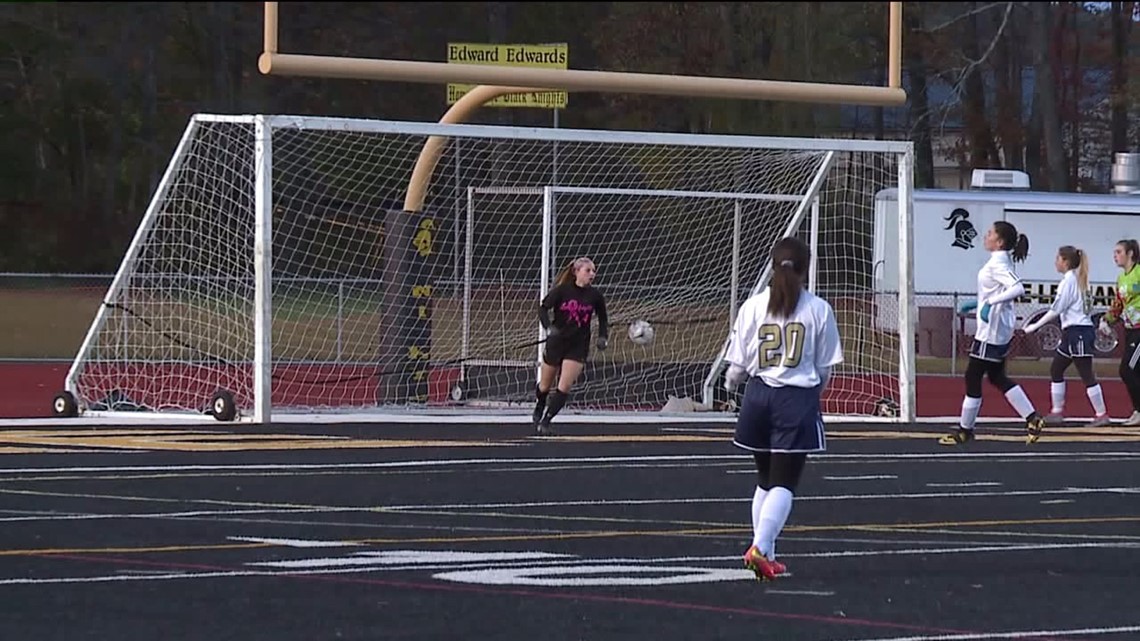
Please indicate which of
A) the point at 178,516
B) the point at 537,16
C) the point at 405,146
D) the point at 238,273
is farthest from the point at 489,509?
the point at 405,146

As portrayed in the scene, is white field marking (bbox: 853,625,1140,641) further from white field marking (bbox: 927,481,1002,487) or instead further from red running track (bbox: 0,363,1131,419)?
red running track (bbox: 0,363,1131,419)

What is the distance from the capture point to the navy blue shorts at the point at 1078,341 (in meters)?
19.6

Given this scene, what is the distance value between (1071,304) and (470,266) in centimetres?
669

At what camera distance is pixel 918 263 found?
32.9m

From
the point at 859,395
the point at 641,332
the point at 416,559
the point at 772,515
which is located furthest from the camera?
the point at 859,395

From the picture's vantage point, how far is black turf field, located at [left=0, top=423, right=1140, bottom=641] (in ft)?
27.6

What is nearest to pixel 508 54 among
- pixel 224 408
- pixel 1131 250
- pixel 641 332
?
pixel 224 408

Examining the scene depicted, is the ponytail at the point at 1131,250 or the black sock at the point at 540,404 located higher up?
the ponytail at the point at 1131,250

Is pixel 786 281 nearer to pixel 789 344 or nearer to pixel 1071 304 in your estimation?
pixel 789 344

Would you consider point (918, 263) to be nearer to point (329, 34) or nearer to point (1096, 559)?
point (1096, 559)

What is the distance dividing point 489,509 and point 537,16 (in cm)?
656

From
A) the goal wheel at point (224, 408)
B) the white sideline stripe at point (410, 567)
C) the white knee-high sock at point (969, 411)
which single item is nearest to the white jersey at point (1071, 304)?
the white knee-high sock at point (969, 411)

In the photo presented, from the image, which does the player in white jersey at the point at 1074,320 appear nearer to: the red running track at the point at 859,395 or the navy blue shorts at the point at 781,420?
the red running track at the point at 859,395

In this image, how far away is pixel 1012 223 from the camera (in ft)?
107
